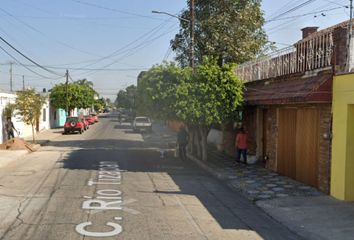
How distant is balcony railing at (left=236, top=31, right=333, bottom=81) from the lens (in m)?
14.1

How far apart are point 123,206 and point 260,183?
217 inches

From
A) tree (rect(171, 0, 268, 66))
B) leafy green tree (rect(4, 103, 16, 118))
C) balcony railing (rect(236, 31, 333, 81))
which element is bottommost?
leafy green tree (rect(4, 103, 16, 118))

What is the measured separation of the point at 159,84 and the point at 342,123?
9214 mm

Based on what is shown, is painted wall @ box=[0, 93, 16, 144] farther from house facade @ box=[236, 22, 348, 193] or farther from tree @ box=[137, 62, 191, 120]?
house facade @ box=[236, 22, 348, 193]

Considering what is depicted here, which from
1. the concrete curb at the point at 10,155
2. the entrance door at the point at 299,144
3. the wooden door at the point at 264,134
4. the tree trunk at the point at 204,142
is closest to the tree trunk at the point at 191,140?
the tree trunk at the point at 204,142

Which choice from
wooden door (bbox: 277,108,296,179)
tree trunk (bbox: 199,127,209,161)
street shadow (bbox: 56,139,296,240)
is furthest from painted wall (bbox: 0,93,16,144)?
wooden door (bbox: 277,108,296,179)

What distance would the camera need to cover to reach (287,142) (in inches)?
654

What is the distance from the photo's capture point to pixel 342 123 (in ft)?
40.6

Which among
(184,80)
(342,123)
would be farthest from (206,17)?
(342,123)

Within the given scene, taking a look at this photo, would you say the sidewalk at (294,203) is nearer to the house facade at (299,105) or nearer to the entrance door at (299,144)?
the entrance door at (299,144)

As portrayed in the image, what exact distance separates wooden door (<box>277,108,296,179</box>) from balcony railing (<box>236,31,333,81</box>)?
154cm

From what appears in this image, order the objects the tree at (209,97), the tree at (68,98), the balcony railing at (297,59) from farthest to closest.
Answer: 1. the tree at (68,98)
2. the tree at (209,97)
3. the balcony railing at (297,59)

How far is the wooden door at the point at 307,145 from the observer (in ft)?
46.7

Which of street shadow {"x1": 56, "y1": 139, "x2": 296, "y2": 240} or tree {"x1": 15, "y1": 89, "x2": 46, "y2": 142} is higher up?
tree {"x1": 15, "y1": 89, "x2": 46, "y2": 142}
